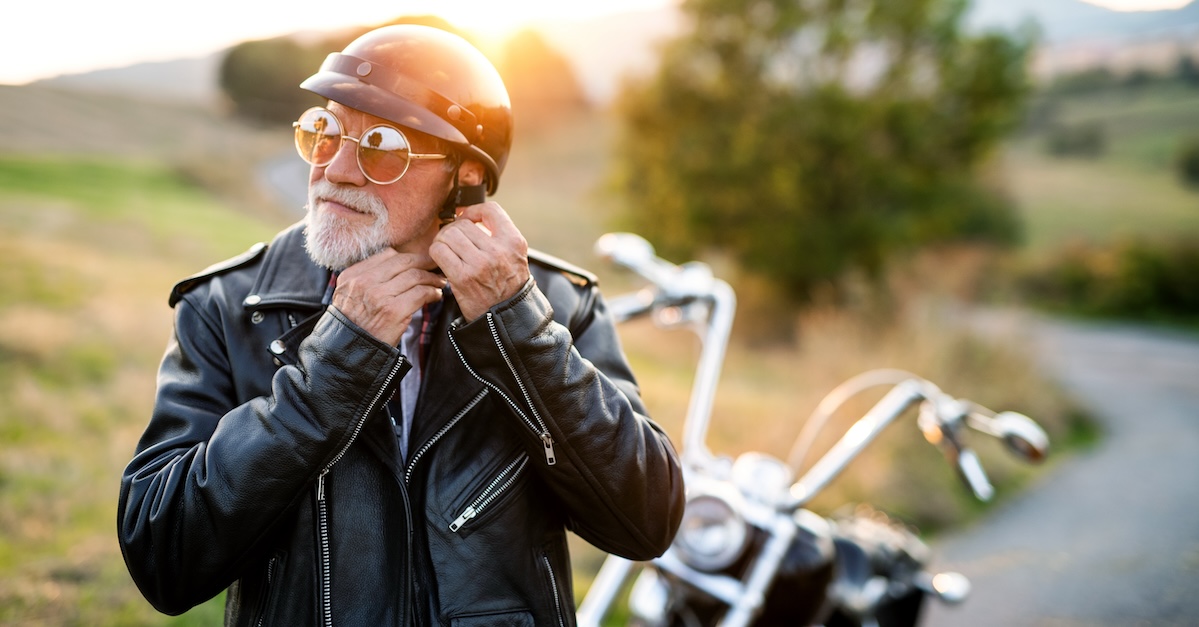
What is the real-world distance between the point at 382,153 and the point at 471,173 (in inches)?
10.9

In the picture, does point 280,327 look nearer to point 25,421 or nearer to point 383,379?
point 383,379

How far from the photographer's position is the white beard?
1980 mm

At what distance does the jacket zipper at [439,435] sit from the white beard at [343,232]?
0.41m

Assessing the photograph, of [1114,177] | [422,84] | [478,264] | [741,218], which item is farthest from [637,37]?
[1114,177]

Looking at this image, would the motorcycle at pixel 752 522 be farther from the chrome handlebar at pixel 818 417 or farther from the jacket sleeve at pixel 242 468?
the jacket sleeve at pixel 242 468

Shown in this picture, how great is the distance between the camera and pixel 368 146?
2.00 m

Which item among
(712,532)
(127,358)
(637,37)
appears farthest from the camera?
(637,37)

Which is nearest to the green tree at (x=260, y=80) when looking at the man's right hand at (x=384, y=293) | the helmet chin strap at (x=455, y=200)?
the helmet chin strap at (x=455, y=200)

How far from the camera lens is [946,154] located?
17406mm

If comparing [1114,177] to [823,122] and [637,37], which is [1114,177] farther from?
[637,37]

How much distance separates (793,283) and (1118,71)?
112 ft

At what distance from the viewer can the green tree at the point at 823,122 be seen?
1645 centimetres

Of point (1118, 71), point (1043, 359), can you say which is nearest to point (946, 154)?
point (1043, 359)

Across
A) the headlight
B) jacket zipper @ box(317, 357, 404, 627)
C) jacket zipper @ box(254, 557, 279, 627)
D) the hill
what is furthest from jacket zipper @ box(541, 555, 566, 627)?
the hill
